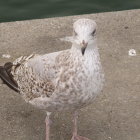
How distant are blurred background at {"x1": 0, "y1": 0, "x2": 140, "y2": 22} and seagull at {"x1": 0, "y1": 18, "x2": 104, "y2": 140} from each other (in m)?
3.81

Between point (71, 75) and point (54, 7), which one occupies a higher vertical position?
point (54, 7)

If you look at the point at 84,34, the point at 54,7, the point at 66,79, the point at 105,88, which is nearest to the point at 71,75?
the point at 66,79

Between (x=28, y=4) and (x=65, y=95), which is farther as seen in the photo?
(x=28, y=4)

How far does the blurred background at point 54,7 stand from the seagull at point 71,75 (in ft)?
12.5

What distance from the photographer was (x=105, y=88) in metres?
5.25

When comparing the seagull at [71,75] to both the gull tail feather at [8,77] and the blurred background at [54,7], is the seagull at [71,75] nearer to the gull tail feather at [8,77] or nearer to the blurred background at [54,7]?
the gull tail feather at [8,77]

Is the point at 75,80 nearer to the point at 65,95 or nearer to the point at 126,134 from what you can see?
the point at 65,95

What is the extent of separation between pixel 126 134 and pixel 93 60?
110 centimetres

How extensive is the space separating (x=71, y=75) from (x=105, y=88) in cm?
131

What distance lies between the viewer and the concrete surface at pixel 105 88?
189 inches

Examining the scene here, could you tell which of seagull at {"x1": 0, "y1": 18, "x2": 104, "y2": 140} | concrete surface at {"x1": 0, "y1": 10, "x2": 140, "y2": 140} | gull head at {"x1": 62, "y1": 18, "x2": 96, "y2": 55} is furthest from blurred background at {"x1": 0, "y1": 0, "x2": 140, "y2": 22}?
gull head at {"x1": 62, "y1": 18, "x2": 96, "y2": 55}

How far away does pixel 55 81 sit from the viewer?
4.06 metres

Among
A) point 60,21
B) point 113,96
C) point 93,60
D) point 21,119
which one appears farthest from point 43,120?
point 60,21

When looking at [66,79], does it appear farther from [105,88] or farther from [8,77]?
[105,88]
